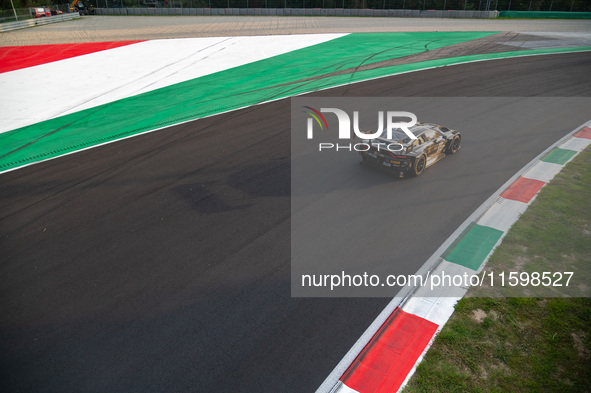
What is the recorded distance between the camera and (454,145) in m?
12.8

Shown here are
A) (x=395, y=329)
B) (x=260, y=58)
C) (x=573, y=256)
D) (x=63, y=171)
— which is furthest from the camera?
(x=260, y=58)

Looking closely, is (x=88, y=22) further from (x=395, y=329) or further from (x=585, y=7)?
(x=585, y=7)

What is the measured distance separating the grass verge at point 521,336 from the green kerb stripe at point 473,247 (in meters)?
0.24

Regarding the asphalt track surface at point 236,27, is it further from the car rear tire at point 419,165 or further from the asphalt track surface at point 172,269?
the car rear tire at point 419,165

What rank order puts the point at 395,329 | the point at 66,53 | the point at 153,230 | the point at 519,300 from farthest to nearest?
the point at 66,53 < the point at 153,230 < the point at 519,300 < the point at 395,329

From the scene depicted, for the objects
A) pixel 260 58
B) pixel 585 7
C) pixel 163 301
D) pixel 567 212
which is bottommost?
pixel 163 301

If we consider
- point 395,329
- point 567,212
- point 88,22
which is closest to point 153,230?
point 395,329

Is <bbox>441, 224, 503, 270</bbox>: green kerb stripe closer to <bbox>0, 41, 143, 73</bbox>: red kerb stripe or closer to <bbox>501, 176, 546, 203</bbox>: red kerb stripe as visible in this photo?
<bbox>501, 176, 546, 203</bbox>: red kerb stripe

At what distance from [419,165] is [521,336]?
612 centimetres

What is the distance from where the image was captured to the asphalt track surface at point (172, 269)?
6137mm

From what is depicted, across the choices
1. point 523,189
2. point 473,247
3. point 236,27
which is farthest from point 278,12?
point 473,247

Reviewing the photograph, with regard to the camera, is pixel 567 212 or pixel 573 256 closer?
pixel 573 256

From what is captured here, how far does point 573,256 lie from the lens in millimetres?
8172

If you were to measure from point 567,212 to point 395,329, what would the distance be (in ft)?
21.5
